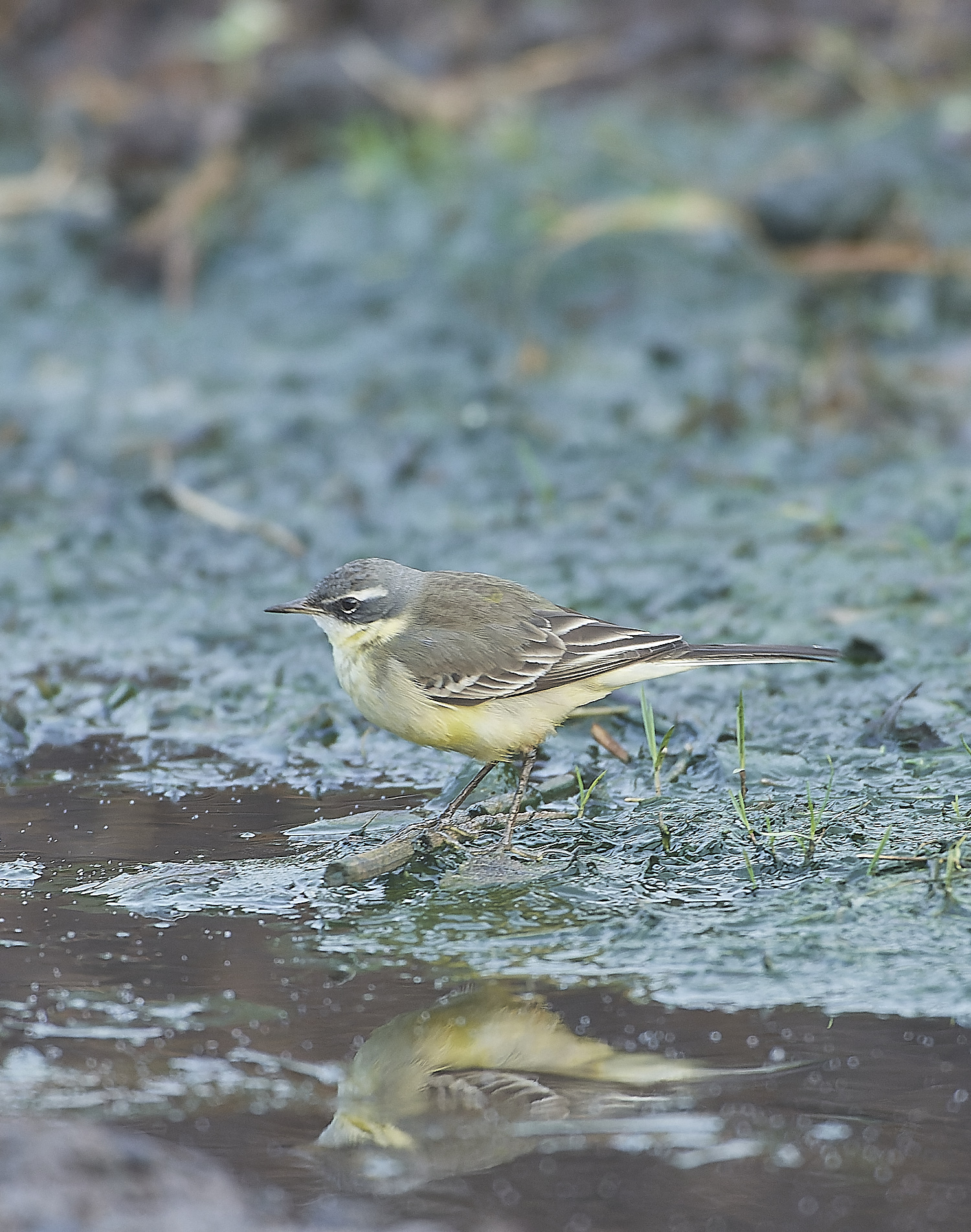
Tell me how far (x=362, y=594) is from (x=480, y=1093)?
2.36 meters

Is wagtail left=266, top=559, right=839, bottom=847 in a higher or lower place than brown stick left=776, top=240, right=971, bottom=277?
lower

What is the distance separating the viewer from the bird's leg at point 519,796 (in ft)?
17.3

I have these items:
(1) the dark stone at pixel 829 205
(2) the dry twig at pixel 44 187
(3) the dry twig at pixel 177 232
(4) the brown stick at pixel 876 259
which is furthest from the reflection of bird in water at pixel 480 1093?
(2) the dry twig at pixel 44 187

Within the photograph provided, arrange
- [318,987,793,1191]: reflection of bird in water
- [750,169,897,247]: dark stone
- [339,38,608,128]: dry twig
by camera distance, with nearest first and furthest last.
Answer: [318,987,793,1191]: reflection of bird in water, [750,169,897,247]: dark stone, [339,38,608,128]: dry twig

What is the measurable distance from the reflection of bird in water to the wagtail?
133 centimetres

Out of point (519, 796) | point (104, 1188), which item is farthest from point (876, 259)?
point (104, 1188)

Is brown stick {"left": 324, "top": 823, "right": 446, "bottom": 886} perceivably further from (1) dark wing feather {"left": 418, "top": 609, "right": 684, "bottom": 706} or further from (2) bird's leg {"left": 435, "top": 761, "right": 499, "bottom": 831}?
(1) dark wing feather {"left": 418, "top": 609, "right": 684, "bottom": 706}

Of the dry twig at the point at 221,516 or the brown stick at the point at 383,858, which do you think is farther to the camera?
the dry twig at the point at 221,516

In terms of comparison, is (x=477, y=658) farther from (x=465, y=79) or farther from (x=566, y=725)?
(x=465, y=79)

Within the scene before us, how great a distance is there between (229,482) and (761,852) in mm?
4976

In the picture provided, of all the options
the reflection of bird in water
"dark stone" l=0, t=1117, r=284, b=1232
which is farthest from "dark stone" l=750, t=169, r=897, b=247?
"dark stone" l=0, t=1117, r=284, b=1232

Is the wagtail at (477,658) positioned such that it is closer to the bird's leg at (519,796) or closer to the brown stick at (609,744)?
the bird's leg at (519,796)

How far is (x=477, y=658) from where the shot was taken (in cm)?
568

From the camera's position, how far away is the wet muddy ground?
3.76m
